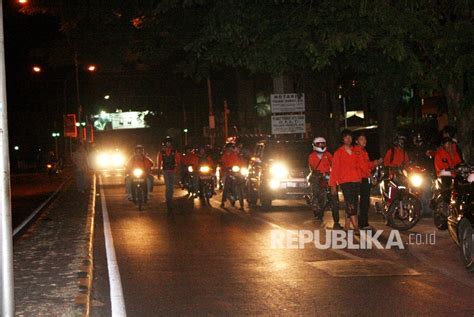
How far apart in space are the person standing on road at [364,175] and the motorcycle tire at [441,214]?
1.43 m

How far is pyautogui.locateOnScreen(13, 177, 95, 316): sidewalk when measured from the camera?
8.53 meters

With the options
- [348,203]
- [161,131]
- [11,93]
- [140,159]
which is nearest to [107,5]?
[140,159]

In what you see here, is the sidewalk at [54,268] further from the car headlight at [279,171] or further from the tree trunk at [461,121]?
the tree trunk at [461,121]

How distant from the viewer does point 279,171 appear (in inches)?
821

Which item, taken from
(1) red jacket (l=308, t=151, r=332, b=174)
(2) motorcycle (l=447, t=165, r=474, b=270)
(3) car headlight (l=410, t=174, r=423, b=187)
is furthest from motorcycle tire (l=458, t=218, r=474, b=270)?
(1) red jacket (l=308, t=151, r=332, b=174)

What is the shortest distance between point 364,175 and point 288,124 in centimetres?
1235

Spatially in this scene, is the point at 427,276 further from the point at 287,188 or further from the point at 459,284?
the point at 287,188

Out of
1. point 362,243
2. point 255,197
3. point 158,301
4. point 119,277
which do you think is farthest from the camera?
point 255,197

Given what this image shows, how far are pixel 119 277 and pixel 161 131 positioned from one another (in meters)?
60.7

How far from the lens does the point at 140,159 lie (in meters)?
Result: 22.3

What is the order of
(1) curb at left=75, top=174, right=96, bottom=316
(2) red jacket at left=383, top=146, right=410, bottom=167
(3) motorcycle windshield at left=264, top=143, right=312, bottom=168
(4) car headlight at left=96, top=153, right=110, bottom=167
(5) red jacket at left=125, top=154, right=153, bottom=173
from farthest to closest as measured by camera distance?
(4) car headlight at left=96, top=153, right=110, bottom=167 < (5) red jacket at left=125, top=154, right=153, bottom=173 < (3) motorcycle windshield at left=264, top=143, right=312, bottom=168 < (2) red jacket at left=383, top=146, right=410, bottom=167 < (1) curb at left=75, top=174, right=96, bottom=316

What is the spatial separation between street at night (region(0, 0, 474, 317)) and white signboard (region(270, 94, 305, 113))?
73mm

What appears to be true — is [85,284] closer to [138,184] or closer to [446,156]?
[446,156]

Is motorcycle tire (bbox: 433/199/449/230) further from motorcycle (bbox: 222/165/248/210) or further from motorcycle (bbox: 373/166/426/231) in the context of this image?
motorcycle (bbox: 222/165/248/210)
